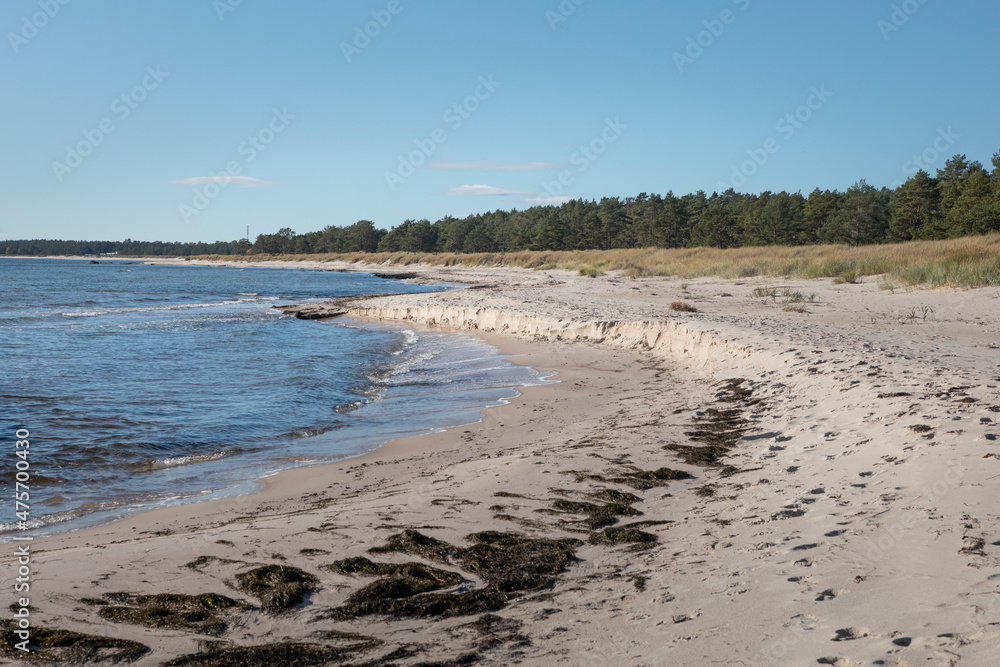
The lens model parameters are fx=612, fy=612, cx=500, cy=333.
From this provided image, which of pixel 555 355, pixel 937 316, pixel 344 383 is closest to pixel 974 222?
pixel 937 316

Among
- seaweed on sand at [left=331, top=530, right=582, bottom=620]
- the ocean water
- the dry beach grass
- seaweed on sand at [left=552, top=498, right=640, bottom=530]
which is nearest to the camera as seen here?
seaweed on sand at [left=331, top=530, right=582, bottom=620]

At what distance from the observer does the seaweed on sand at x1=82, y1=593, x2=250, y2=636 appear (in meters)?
3.20

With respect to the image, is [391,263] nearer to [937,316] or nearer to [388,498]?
[937,316]

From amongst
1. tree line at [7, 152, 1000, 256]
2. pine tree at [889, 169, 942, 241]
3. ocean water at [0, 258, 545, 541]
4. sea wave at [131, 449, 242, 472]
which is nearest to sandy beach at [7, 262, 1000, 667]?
ocean water at [0, 258, 545, 541]

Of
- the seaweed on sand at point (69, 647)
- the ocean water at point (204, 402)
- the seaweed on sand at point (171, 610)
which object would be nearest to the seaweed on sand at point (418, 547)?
the seaweed on sand at point (171, 610)

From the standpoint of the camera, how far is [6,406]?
9.76m

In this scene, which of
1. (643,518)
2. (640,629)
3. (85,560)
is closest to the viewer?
(640,629)

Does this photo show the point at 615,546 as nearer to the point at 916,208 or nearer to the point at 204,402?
the point at 204,402

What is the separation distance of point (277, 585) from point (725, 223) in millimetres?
77121

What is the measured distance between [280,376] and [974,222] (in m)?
50.0

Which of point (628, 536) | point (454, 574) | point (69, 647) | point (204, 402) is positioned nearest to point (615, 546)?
point (628, 536)

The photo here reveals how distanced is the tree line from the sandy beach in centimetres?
4591

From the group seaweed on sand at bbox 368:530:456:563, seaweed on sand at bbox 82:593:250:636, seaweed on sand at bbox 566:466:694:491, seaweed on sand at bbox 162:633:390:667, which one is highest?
seaweed on sand at bbox 566:466:694:491

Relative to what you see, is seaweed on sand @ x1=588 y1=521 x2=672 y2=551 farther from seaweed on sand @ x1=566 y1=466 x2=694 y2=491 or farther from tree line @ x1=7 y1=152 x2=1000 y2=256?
tree line @ x1=7 y1=152 x2=1000 y2=256
